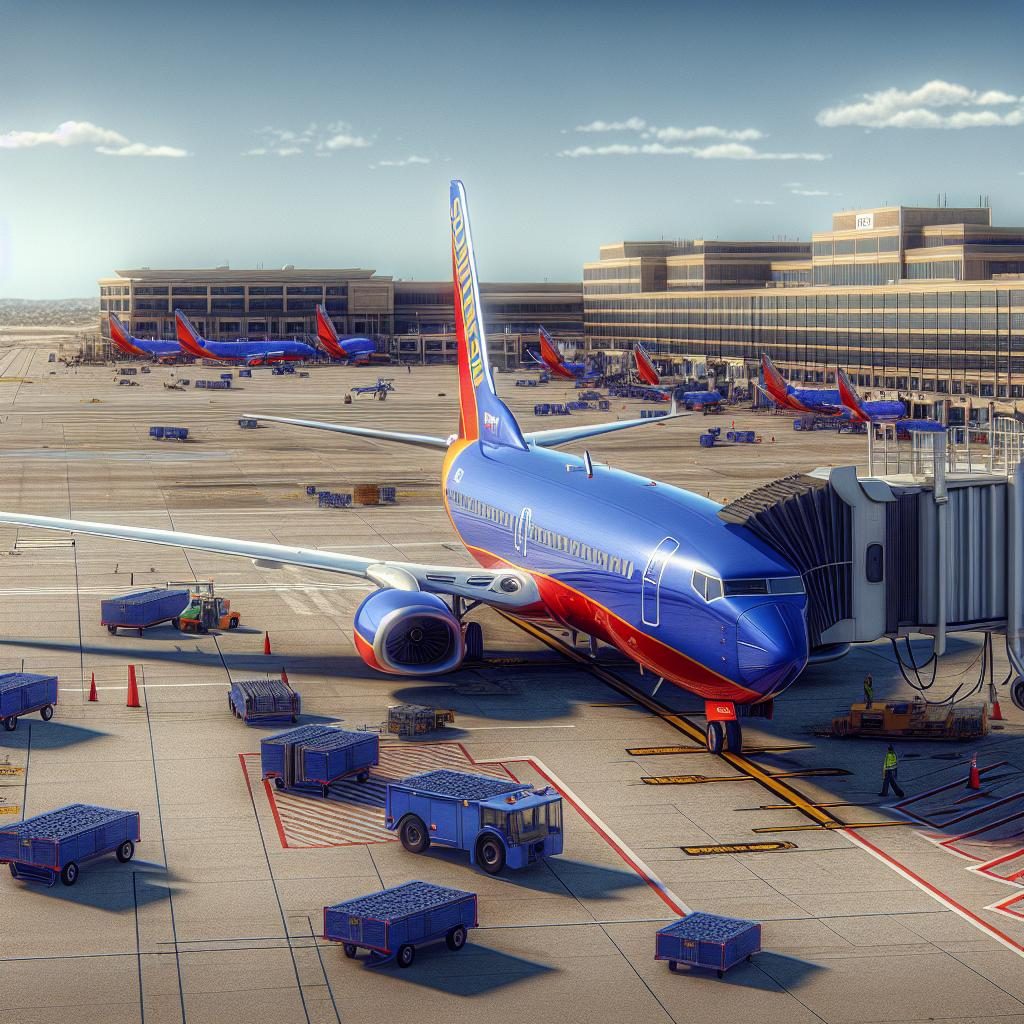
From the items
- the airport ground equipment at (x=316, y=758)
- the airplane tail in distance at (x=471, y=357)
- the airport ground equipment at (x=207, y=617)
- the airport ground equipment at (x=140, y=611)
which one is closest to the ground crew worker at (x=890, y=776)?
the airport ground equipment at (x=316, y=758)

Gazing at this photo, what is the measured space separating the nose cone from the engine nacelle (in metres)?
10.8

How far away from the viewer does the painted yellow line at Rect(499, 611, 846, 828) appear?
3694 centimetres

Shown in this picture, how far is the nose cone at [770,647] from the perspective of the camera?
123ft

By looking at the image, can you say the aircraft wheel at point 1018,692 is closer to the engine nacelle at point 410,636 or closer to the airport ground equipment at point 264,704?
the engine nacelle at point 410,636

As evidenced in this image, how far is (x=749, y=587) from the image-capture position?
3881 centimetres

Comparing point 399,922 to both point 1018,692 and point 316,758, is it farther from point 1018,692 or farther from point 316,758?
point 1018,692

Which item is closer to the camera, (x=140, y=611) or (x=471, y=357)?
(x=140, y=611)

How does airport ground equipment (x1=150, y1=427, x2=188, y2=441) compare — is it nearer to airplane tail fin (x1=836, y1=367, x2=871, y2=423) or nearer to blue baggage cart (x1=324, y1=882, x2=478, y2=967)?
airplane tail fin (x1=836, y1=367, x2=871, y2=423)

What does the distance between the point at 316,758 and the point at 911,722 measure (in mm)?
16898

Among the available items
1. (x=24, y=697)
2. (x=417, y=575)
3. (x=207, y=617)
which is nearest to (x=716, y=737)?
(x=417, y=575)

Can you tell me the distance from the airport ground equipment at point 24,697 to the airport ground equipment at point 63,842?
423 inches

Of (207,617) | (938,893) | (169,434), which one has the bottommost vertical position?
(938,893)

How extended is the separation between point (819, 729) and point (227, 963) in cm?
2184

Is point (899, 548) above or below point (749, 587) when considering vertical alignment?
above
